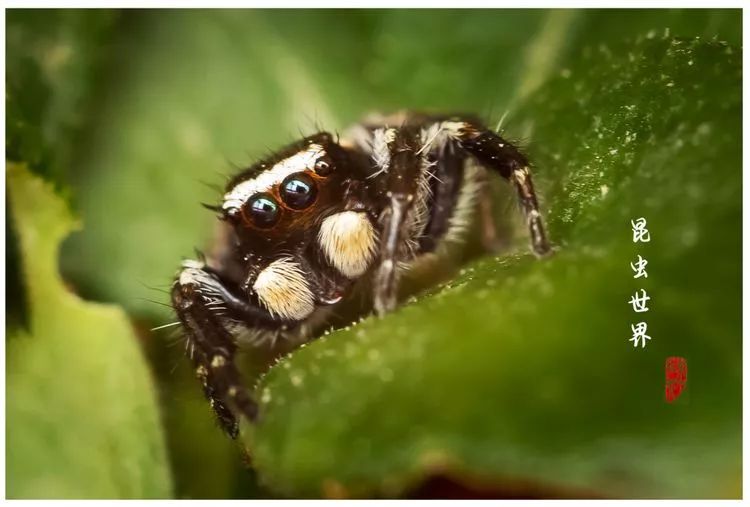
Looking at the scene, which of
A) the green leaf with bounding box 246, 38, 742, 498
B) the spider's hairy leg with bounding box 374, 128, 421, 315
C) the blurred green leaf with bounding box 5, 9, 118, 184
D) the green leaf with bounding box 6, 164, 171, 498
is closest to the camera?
the green leaf with bounding box 246, 38, 742, 498

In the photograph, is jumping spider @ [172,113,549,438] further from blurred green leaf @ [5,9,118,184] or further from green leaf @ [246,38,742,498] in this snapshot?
blurred green leaf @ [5,9,118,184]

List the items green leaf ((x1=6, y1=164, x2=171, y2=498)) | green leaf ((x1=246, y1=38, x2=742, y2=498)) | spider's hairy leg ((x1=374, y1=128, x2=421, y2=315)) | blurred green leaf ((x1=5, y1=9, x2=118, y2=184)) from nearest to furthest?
1. green leaf ((x1=246, y1=38, x2=742, y2=498))
2. spider's hairy leg ((x1=374, y1=128, x2=421, y2=315))
3. green leaf ((x1=6, y1=164, x2=171, y2=498))
4. blurred green leaf ((x1=5, y1=9, x2=118, y2=184))

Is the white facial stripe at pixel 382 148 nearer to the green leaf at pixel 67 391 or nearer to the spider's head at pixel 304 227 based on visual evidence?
the spider's head at pixel 304 227

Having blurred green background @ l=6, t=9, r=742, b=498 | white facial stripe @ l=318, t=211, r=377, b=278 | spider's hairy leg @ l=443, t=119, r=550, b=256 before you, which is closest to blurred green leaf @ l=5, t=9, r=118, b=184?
blurred green background @ l=6, t=9, r=742, b=498

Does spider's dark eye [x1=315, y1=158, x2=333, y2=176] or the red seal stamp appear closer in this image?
the red seal stamp

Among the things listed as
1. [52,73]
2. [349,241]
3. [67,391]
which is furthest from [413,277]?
[52,73]

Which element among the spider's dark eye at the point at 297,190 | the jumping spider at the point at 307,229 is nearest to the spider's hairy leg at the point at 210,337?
the jumping spider at the point at 307,229

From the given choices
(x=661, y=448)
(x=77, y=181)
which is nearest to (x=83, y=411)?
(x=77, y=181)
